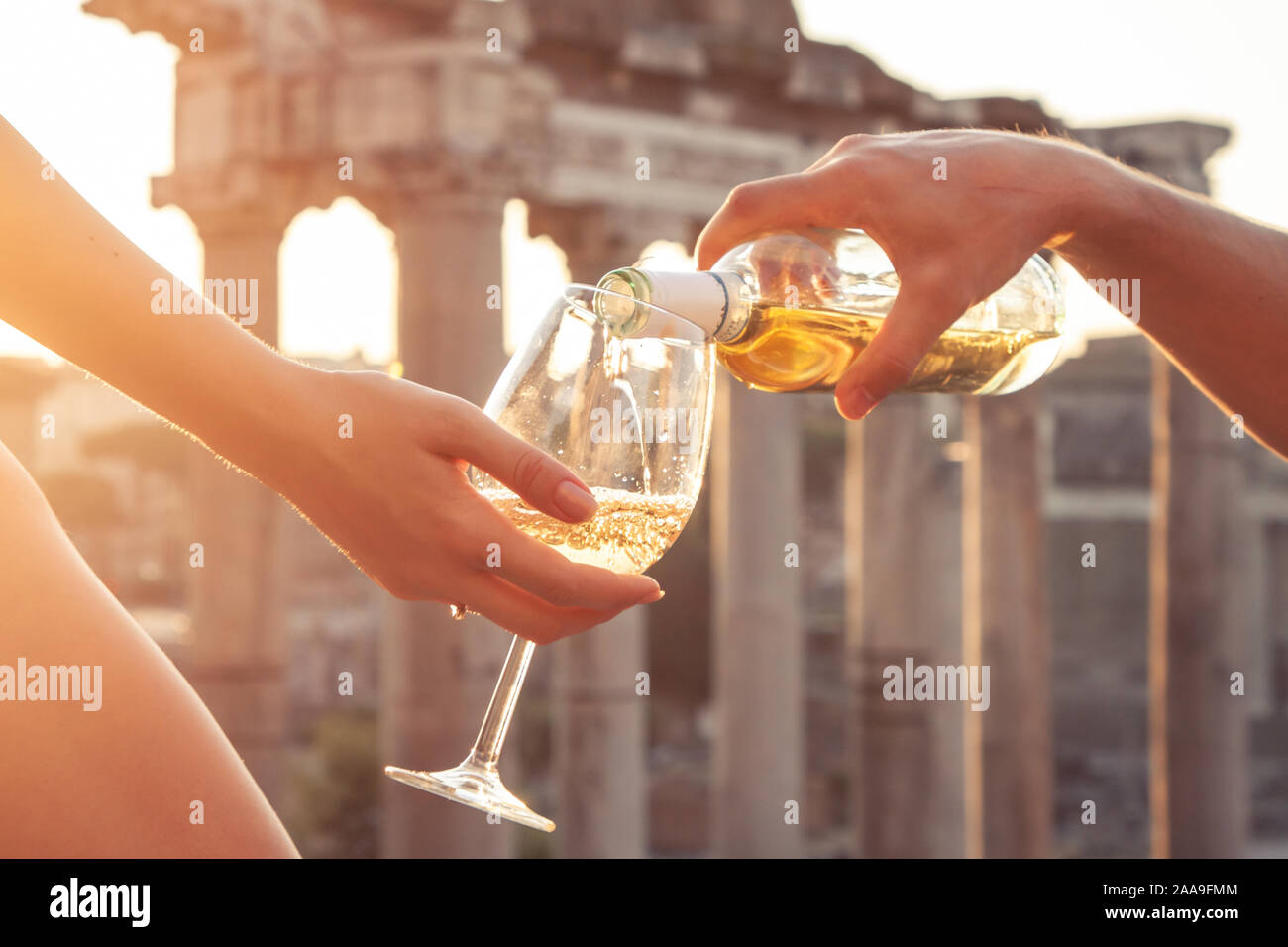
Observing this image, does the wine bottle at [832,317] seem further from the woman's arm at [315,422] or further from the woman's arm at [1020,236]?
the woman's arm at [315,422]

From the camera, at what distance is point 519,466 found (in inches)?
163

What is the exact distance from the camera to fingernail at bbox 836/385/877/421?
4.57 metres

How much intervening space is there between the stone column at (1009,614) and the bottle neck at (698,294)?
24310 mm

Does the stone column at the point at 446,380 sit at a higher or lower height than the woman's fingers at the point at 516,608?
higher

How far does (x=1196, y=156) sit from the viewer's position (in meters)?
25.9

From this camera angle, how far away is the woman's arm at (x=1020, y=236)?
181 inches

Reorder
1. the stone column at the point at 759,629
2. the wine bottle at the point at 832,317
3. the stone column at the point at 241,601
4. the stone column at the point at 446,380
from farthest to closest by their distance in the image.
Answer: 1. the stone column at the point at 759,629
2. the stone column at the point at 241,601
3. the stone column at the point at 446,380
4. the wine bottle at the point at 832,317

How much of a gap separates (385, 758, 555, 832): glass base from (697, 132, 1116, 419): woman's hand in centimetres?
128

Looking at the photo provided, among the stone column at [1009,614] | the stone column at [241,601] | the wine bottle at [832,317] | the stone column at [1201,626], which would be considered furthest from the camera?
the stone column at [1009,614]

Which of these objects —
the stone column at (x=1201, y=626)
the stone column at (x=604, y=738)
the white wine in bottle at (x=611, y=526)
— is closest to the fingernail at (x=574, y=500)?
the white wine in bottle at (x=611, y=526)

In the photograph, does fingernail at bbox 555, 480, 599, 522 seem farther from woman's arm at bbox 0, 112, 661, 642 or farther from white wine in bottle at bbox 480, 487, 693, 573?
white wine in bottle at bbox 480, 487, 693, 573

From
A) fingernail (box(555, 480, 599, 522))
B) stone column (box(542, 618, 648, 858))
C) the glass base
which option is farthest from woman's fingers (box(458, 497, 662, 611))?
stone column (box(542, 618, 648, 858))

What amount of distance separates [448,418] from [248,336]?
0.55 m

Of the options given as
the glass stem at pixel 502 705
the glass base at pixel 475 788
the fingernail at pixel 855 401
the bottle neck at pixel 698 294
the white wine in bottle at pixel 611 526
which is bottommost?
the glass base at pixel 475 788
